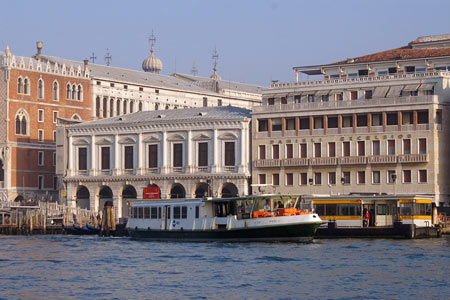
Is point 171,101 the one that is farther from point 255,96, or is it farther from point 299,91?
point 299,91

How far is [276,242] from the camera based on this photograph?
69375 mm

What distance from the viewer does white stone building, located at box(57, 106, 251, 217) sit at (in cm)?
9862

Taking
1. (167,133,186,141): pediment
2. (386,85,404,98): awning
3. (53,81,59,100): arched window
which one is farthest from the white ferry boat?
(53,81,59,100): arched window

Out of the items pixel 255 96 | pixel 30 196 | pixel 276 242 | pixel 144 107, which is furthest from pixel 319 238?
Answer: pixel 255 96

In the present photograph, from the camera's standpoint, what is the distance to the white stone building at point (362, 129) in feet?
293

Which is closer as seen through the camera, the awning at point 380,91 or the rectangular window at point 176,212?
the rectangular window at point 176,212

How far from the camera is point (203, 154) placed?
328 feet

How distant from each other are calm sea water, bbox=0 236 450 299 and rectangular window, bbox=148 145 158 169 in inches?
1239

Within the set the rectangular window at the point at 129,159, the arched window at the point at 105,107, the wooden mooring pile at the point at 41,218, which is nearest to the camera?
the wooden mooring pile at the point at 41,218

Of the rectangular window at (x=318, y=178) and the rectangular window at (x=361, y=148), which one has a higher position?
the rectangular window at (x=361, y=148)

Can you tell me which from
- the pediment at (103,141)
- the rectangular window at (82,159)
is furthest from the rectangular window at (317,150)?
the rectangular window at (82,159)

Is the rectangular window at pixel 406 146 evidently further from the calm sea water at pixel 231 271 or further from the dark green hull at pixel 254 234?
the dark green hull at pixel 254 234

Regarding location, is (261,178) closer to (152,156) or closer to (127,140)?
(152,156)

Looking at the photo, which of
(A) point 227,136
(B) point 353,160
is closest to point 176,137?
(A) point 227,136
